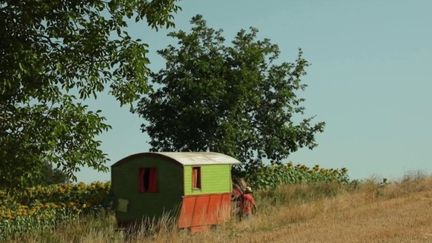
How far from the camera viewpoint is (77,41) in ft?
42.7

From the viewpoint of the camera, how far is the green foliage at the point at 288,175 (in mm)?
25547

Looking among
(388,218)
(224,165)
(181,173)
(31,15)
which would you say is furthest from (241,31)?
(31,15)

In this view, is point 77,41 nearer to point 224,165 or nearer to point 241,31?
point 224,165

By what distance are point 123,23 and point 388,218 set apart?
8216 mm

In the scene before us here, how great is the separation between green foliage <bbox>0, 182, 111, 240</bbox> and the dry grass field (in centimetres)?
107

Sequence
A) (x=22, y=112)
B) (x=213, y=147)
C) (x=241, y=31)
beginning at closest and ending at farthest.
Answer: (x=22, y=112)
(x=213, y=147)
(x=241, y=31)

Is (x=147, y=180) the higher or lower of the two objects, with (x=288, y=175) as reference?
lower

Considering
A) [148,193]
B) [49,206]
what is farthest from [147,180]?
[49,206]

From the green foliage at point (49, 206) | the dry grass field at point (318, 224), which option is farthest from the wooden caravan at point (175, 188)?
the green foliage at point (49, 206)

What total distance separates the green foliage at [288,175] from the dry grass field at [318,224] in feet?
3.96

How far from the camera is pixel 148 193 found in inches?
707

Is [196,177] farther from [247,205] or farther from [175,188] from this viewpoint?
[247,205]

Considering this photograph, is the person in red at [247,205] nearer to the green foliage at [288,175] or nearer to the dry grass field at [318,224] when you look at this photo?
the dry grass field at [318,224]

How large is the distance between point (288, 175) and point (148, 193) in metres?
12.9
